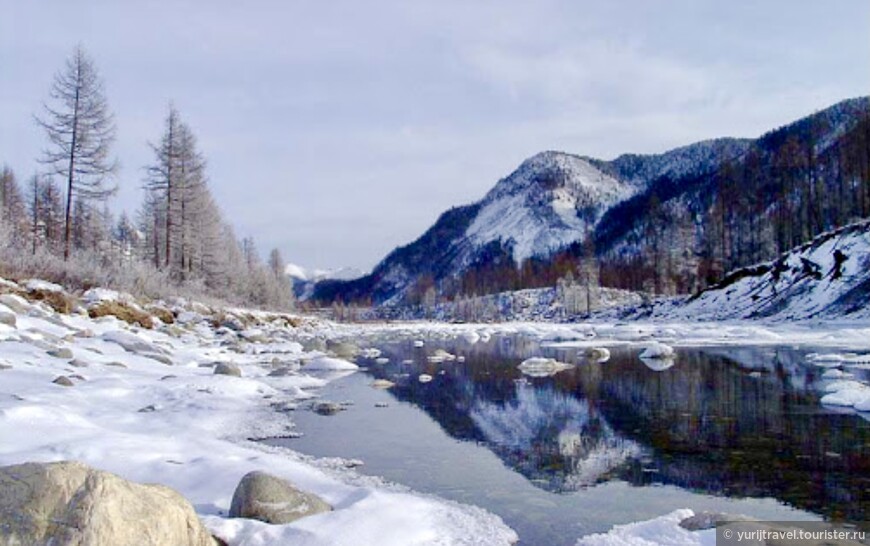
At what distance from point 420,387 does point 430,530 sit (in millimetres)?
9685

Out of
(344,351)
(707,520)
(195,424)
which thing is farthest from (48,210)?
(707,520)

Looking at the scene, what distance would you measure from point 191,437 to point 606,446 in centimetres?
529

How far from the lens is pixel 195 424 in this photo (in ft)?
30.7

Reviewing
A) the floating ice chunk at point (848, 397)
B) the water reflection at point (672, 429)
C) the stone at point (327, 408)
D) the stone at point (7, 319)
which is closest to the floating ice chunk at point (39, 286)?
the stone at point (7, 319)

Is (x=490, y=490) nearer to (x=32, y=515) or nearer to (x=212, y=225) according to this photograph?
(x=32, y=515)

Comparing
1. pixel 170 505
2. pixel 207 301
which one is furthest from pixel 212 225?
pixel 170 505

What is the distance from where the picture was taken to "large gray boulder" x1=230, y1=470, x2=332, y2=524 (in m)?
5.09

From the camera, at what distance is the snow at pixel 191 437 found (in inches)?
202

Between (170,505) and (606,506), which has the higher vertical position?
(170,505)

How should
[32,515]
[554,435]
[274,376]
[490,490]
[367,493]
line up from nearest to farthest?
[32,515] < [367,493] < [490,490] < [554,435] < [274,376]

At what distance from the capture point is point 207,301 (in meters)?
35.4

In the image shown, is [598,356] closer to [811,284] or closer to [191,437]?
[191,437]

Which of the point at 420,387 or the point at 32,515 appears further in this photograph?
the point at 420,387

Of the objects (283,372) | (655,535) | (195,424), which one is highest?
(655,535)
